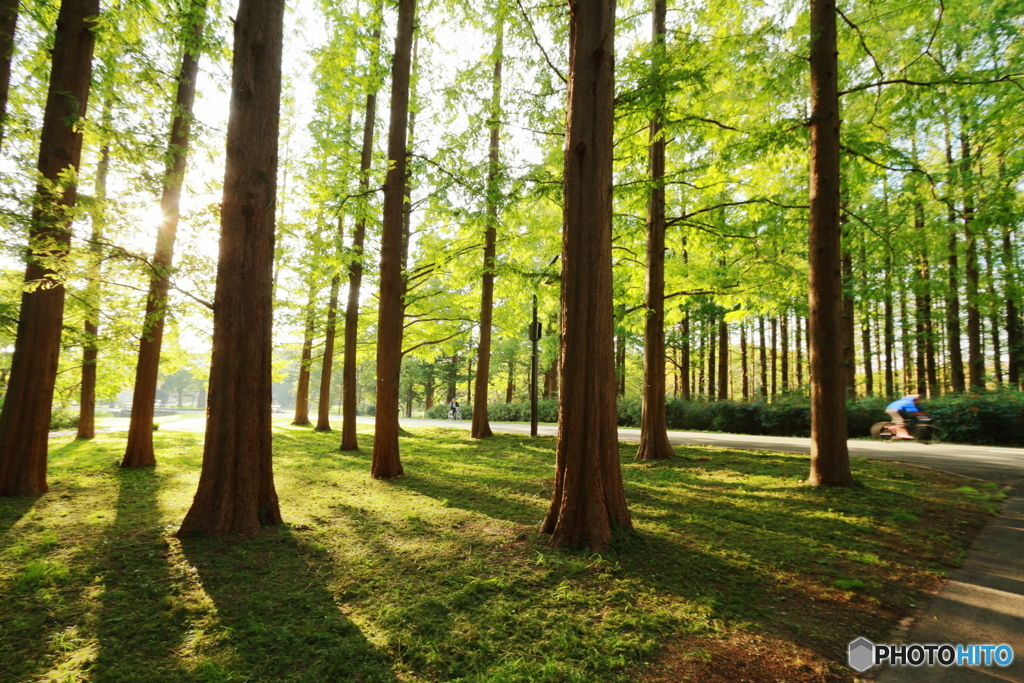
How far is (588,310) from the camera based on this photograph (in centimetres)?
450

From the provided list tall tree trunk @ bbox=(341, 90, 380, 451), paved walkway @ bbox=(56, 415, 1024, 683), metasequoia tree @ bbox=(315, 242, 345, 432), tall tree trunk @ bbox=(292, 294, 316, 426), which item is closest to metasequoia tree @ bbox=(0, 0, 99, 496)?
tall tree trunk @ bbox=(341, 90, 380, 451)

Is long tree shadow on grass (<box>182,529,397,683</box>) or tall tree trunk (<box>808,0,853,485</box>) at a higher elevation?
tall tree trunk (<box>808,0,853,485</box>)

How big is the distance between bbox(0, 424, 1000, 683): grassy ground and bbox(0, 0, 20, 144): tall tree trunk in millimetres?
5688

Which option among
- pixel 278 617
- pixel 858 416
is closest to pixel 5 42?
pixel 278 617

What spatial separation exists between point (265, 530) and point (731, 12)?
11436mm

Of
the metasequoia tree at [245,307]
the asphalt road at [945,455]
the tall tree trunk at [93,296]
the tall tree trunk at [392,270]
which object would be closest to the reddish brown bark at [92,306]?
the tall tree trunk at [93,296]

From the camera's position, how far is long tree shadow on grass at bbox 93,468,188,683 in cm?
260

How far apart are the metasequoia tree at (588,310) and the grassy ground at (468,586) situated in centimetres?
42

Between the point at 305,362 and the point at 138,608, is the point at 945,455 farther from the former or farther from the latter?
the point at 305,362

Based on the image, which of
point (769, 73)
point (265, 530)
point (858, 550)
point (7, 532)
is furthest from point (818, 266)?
point (7, 532)

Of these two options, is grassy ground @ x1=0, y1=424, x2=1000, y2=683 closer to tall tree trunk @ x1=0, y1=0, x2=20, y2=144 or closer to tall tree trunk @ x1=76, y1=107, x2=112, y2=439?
tall tree trunk @ x1=76, y1=107, x2=112, y2=439

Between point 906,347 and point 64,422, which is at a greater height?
point 906,347

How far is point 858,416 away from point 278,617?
1776cm

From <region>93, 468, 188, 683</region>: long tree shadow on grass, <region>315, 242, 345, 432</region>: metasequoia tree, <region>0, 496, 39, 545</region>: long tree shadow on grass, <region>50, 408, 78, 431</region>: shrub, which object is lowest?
<region>50, 408, 78, 431</region>: shrub
